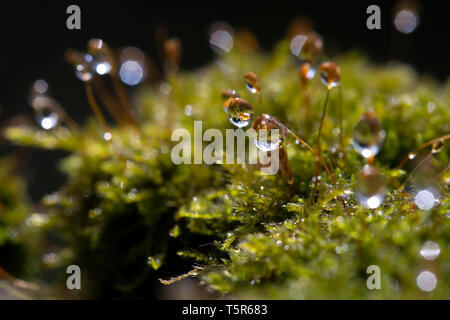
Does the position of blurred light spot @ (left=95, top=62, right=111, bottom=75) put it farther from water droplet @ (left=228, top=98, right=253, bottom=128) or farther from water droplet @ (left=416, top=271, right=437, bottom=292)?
water droplet @ (left=416, top=271, right=437, bottom=292)

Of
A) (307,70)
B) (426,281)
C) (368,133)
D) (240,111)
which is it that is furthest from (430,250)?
(307,70)

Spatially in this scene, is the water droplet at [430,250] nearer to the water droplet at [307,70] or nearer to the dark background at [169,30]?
the water droplet at [307,70]

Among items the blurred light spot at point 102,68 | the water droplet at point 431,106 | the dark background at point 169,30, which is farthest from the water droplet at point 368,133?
the dark background at point 169,30

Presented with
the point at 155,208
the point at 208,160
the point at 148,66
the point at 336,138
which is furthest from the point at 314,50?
the point at 148,66

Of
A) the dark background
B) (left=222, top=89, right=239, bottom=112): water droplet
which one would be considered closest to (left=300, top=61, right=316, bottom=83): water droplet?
(left=222, top=89, right=239, bottom=112): water droplet

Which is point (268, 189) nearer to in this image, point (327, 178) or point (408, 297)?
point (327, 178)

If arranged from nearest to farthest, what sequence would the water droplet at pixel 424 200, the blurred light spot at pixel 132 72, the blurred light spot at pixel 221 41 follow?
the water droplet at pixel 424 200
the blurred light spot at pixel 132 72
the blurred light spot at pixel 221 41
